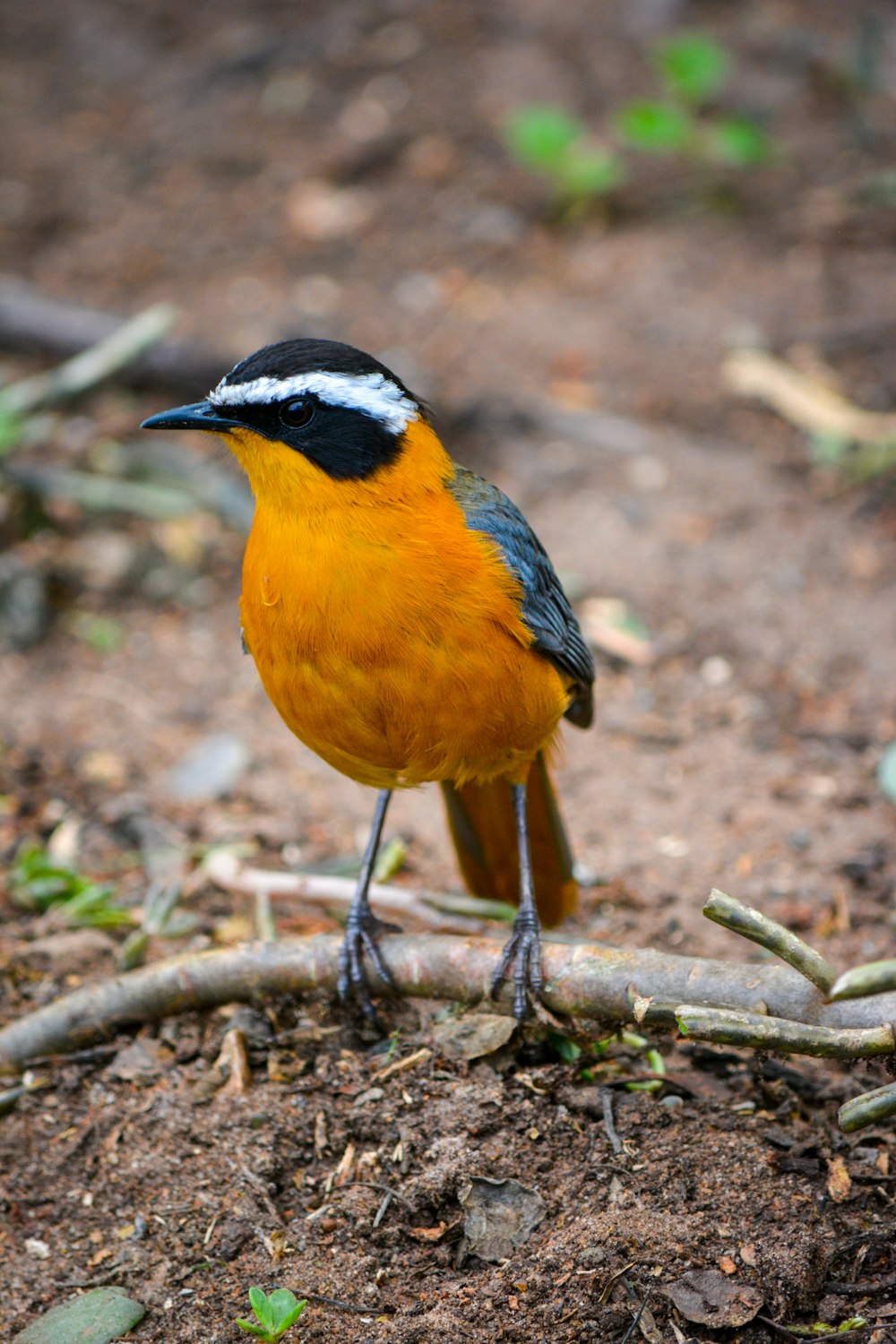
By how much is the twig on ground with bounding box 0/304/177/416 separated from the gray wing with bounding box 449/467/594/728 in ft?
11.7

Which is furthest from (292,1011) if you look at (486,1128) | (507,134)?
(507,134)

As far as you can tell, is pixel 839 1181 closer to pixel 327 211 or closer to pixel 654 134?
pixel 654 134

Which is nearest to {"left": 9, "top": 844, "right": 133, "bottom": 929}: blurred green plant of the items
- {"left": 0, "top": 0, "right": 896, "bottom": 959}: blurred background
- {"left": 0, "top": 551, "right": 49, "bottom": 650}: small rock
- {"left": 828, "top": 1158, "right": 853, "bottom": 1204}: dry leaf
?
{"left": 0, "top": 0, "right": 896, "bottom": 959}: blurred background

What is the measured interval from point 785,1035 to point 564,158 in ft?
26.3

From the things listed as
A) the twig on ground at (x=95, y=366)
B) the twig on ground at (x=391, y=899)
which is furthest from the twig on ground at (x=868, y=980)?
the twig on ground at (x=95, y=366)

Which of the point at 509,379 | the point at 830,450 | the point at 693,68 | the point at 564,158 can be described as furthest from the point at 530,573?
the point at 693,68

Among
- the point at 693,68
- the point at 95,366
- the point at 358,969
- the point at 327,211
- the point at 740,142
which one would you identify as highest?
the point at 693,68

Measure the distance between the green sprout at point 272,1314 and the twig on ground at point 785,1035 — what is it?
40.2 inches

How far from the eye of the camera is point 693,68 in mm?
9547

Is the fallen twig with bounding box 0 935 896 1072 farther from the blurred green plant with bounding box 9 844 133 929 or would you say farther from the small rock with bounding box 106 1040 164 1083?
the blurred green plant with bounding box 9 844 133 929

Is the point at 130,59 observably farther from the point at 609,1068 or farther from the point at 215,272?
the point at 609,1068

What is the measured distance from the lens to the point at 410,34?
11.0 meters

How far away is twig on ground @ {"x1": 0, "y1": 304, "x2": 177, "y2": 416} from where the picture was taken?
23.1 ft

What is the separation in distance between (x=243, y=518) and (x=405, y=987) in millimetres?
3976
